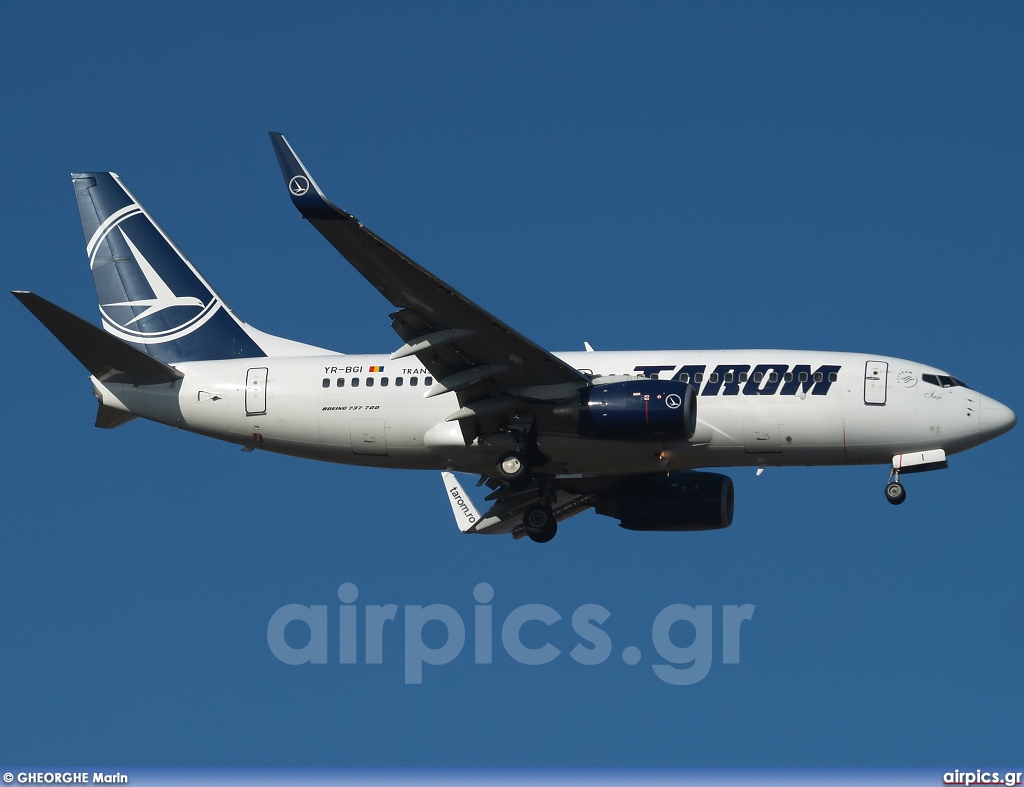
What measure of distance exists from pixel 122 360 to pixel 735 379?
15725mm

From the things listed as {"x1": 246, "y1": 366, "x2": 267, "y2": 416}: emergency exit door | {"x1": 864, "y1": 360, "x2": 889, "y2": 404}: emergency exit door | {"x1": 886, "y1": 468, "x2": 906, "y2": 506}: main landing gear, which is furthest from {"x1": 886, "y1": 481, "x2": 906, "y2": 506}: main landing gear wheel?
{"x1": 246, "y1": 366, "x2": 267, "y2": 416}: emergency exit door

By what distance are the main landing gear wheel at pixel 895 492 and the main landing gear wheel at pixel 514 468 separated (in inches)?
349

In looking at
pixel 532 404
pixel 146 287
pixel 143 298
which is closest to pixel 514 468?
pixel 532 404

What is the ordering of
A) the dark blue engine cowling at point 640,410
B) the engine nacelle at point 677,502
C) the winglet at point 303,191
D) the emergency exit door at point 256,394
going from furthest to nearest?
the engine nacelle at point 677,502
the emergency exit door at point 256,394
the dark blue engine cowling at point 640,410
the winglet at point 303,191

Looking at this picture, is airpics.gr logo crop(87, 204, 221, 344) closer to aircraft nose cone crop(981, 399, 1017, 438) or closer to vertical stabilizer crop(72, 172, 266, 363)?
vertical stabilizer crop(72, 172, 266, 363)

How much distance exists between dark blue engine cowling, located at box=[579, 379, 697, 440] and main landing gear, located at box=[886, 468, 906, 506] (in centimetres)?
505

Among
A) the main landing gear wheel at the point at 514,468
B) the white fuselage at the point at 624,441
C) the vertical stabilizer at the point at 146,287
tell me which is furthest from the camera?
the vertical stabilizer at the point at 146,287

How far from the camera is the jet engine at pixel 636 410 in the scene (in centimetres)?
4091

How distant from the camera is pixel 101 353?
44.4 meters

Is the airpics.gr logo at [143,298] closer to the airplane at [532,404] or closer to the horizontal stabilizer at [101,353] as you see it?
the airplane at [532,404]

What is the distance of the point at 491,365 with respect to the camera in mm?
42188

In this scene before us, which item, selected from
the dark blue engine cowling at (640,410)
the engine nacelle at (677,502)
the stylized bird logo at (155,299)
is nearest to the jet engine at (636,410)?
the dark blue engine cowling at (640,410)

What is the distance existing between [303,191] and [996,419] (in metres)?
17.8

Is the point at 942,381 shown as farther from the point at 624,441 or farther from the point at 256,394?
the point at 256,394
